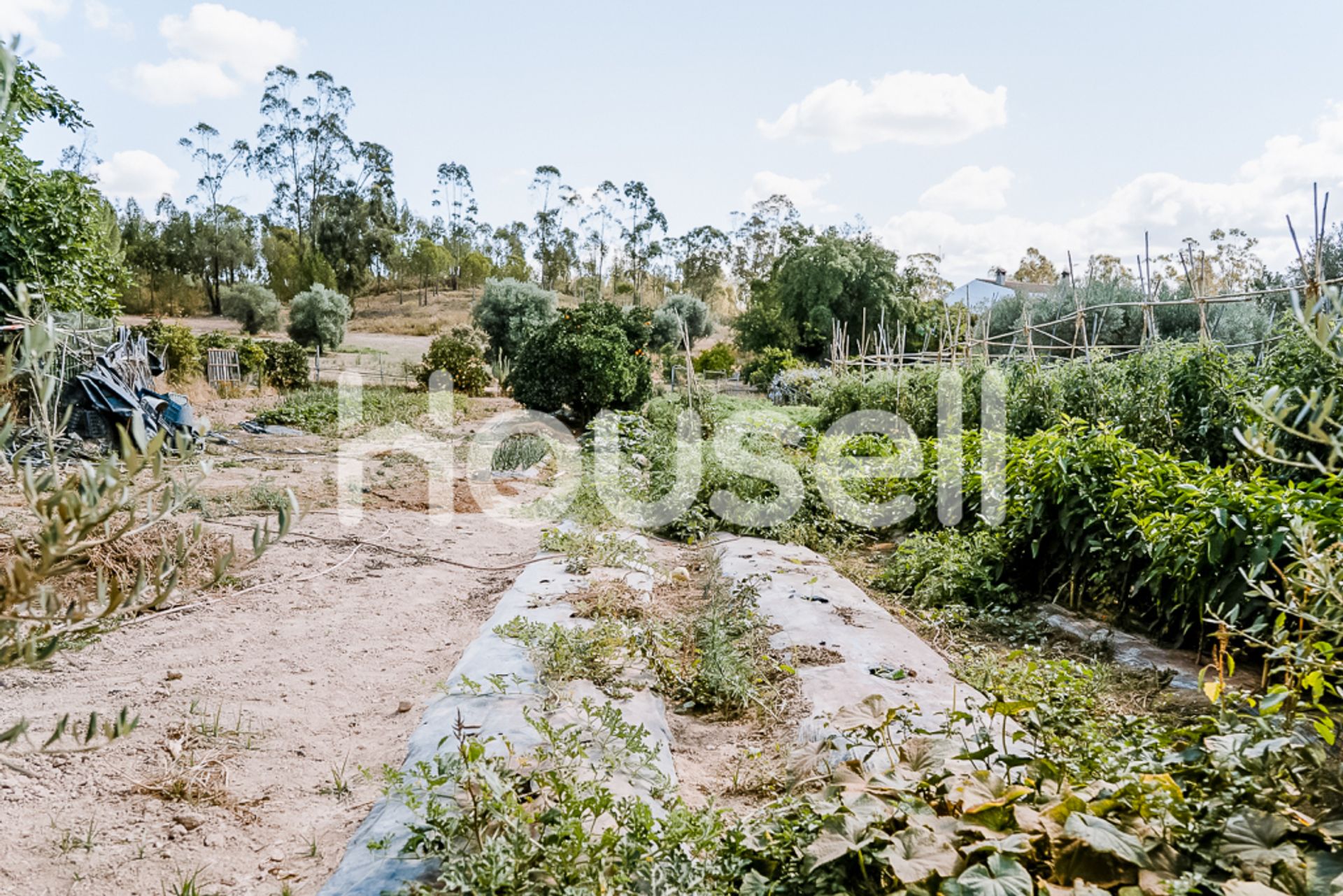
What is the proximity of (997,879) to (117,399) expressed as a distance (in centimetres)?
1042

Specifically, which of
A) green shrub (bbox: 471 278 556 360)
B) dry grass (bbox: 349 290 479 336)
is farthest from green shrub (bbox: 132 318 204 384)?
dry grass (bbox: 349 290 479 336)

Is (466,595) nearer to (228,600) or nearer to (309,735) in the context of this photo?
(228,600)

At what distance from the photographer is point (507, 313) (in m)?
18.5

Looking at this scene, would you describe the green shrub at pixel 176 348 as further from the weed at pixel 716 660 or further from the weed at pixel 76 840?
the weed at pixel 76 840

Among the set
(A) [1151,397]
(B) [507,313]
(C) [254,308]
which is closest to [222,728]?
(A) [1151,397]

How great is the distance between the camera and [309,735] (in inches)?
121

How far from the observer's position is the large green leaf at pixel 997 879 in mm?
1424

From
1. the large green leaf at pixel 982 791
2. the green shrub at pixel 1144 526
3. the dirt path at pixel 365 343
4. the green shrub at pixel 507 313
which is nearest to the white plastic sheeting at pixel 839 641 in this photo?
the large green leaf at pixel 982 791

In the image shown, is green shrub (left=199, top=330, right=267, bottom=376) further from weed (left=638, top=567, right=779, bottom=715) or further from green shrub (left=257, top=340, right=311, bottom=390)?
weed (left=638, top=567, right=779, bottom=715)

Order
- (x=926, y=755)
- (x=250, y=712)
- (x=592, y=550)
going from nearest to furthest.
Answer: (x=926, y=755) < (x=250, y=712) < (x=592, y=550)

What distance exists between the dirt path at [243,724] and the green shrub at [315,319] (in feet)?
64.8

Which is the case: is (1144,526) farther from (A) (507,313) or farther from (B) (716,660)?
(A) (507,313)

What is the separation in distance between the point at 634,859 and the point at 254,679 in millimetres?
2464

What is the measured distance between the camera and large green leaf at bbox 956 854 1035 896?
56.1 inches
